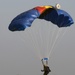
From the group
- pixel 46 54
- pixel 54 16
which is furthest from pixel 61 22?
pixel 46 54

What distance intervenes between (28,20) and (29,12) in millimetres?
690

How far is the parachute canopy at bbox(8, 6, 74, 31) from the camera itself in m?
19.1

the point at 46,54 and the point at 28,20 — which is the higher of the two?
the point at 28,20

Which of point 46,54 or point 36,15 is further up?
point 36,15

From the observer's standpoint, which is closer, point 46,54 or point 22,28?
point 22,28

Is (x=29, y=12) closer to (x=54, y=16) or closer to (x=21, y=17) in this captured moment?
(x=21, y=17)

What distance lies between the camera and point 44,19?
2153 cm

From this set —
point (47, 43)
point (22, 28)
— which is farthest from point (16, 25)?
point (47, 43)

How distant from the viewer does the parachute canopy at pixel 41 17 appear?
62.8 feet

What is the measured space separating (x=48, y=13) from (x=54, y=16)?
418 millimetres

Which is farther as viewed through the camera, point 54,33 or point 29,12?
point 54,33

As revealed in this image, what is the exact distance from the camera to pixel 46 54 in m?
20.4

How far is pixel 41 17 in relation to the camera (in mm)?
21328

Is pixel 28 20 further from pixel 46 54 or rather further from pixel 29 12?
pixel 46 54
